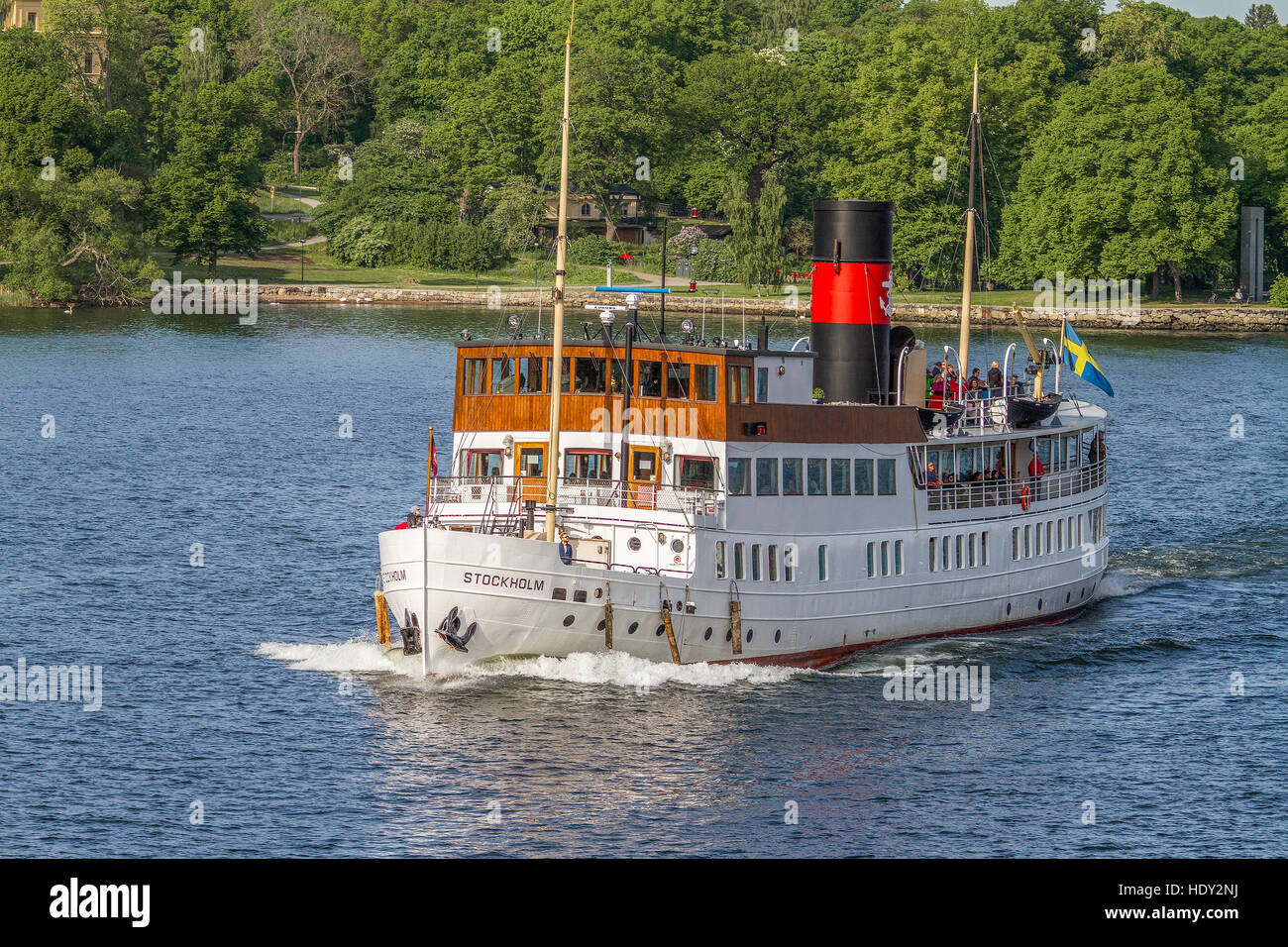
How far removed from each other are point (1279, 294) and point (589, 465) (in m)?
137

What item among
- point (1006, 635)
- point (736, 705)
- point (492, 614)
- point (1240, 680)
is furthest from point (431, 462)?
point (1240, 680)

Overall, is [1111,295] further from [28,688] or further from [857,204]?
[28,688]

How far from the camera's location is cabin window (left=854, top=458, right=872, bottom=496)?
53344mm

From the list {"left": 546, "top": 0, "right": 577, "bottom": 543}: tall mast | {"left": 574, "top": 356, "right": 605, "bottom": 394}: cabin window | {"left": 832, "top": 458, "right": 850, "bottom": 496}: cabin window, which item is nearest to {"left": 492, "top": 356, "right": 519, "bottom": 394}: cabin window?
{"left": 574, "top": 356, "right": 605, "bottom": 394}: cabin window

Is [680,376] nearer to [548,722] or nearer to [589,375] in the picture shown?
[589,375]

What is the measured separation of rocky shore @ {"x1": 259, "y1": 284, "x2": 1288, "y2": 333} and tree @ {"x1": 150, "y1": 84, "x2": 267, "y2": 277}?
21.4 feet

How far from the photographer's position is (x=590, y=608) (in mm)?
47969

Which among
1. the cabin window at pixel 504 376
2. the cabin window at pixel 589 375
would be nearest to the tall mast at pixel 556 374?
the cabin window at pixel 589 375

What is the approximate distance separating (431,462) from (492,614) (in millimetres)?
4650

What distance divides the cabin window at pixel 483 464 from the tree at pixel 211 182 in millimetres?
119637

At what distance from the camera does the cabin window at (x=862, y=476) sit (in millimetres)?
53344

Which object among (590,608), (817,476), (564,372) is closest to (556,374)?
(564,372)

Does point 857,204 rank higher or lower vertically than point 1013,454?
higher
